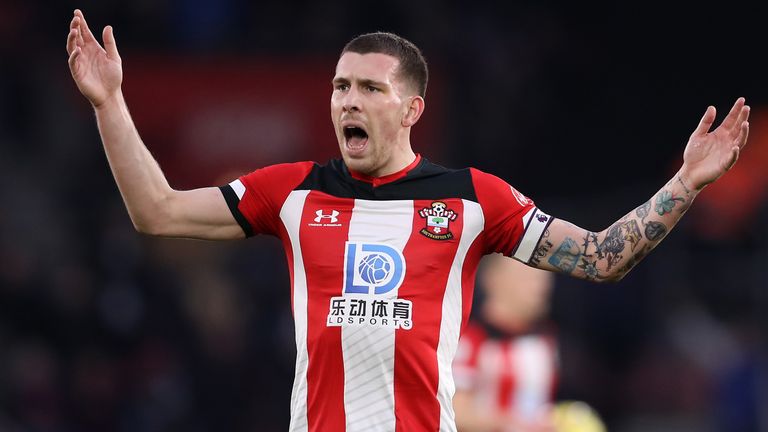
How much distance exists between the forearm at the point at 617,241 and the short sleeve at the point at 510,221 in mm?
40

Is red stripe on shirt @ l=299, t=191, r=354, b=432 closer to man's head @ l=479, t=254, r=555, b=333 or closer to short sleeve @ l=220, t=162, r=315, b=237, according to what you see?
short sleeve @ l=220, t=162, r=315, b=237

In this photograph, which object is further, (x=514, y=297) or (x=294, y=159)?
(x=294, y=159)

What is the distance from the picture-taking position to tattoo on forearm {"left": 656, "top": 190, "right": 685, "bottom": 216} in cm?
467

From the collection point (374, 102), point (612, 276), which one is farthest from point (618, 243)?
point (374, 102)

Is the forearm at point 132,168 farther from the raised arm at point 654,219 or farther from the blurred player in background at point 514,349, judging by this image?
the blurred player in background at point 514,349

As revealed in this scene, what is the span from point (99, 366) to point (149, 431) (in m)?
0.70

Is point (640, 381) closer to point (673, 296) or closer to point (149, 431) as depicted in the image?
point (673, 296)

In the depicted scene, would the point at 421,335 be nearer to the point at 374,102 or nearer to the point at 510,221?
the point at 510,221

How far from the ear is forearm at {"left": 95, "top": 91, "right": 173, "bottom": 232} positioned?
899 millimetres

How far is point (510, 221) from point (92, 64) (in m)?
1.55

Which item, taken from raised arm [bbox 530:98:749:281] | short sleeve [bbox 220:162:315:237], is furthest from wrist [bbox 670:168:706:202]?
short sleeve [bbox 220:162:315:237]

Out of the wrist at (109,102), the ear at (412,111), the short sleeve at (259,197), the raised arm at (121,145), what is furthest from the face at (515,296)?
the wrist at (109,102)

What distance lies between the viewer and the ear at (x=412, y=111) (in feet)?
16.2

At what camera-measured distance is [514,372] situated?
796 centimetres
